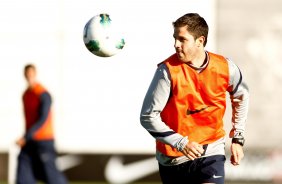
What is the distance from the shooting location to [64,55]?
1661cm

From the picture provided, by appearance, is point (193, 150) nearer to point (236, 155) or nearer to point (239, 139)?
point (236, 155)

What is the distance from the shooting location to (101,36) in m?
7.93

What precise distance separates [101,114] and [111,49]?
28.4ft

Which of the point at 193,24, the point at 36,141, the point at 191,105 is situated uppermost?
the point at 193,24

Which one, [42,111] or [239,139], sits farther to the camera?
[42,111]

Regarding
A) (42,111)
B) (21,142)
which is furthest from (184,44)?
(21,142)

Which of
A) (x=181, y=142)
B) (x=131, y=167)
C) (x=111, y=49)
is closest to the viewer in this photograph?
(x=181, y=142)

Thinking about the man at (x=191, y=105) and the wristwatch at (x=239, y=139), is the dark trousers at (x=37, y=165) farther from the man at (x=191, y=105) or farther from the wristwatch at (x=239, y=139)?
the wristwatch at (x=239, y=139)

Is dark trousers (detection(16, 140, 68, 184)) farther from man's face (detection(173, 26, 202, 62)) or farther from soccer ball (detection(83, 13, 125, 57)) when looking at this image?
man's face (detection(173, 26, 202, 62))

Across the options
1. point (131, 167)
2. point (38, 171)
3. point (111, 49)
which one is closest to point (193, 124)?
point (111, 49)

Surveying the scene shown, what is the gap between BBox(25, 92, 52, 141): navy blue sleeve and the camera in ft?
37.5

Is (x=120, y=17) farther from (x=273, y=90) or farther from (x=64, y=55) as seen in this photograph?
(x=273, y=90)

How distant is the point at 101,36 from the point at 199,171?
1.52 m

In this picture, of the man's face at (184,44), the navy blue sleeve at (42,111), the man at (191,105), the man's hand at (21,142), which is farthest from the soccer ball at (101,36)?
the man's hand at (21,142)
